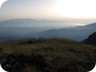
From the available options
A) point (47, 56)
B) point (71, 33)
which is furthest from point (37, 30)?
point (71, 33)

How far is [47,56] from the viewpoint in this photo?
1190cm

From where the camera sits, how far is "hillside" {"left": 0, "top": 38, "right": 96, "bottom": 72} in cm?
1184

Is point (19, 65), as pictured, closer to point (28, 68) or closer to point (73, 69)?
point (28, 68)

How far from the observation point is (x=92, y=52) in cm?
1199

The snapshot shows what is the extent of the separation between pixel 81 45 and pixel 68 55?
11.2 inches

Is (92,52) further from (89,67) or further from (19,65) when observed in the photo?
(19,65)

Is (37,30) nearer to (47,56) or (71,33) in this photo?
(47,56)

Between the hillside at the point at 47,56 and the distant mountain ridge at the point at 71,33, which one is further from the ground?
the distant mountain ridge at the point at 71,33

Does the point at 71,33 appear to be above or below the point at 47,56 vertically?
above

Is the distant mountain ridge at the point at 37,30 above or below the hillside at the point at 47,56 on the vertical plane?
above

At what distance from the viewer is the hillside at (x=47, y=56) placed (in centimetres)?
1184

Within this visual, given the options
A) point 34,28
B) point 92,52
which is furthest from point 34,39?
point 92,52

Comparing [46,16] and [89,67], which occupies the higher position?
[46,16]

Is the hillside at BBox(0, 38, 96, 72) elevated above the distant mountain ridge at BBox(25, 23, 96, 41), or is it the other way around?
the distant mountain ridge at BBox(25, 23, 96, 41)
